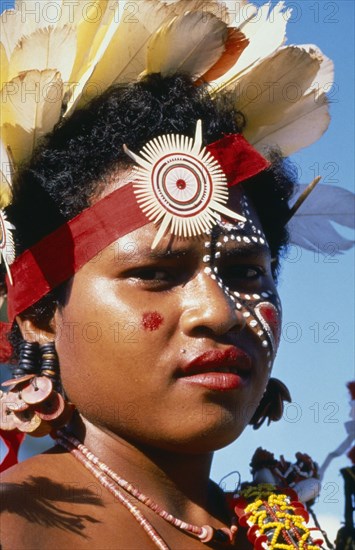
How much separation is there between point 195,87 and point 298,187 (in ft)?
→ 2.17

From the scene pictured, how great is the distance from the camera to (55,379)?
3.38 m

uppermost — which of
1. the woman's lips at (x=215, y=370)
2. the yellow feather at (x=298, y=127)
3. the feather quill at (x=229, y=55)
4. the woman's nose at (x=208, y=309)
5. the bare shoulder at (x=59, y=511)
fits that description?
the feather quill at (x=229, y=55)

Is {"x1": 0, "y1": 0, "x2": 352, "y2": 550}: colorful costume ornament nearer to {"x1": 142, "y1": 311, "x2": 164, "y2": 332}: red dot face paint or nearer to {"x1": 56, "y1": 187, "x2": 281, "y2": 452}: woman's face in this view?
{"x1": 56, "y1": 187, "x2": 281, "y2": 452}: woman's face

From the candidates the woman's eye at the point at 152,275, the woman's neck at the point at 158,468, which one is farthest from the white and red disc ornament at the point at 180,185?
the woman's neck at the point at 158,468

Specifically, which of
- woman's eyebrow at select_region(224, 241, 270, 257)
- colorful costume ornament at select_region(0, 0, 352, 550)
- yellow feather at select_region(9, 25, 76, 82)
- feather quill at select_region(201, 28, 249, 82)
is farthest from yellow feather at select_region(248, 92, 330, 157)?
yellow feather at select_region(9, 25, 76, 82)

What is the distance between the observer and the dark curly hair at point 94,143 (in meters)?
3.45

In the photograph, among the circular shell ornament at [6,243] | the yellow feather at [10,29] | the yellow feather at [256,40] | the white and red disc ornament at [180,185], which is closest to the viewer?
the white and red disc ornament at [180,185]

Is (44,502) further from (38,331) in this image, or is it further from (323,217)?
(323,217)

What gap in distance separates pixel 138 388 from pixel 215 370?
0.23 meters

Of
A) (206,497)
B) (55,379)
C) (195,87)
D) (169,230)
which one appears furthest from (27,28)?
(206,497)

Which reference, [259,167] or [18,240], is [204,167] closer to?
[259,167]

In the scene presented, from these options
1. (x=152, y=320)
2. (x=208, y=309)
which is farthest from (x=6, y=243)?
(x=208, y=309)

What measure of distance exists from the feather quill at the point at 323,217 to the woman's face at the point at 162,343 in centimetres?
80

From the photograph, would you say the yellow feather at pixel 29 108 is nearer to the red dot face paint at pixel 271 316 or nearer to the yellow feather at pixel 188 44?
the yellow feather at pixel 188 44
